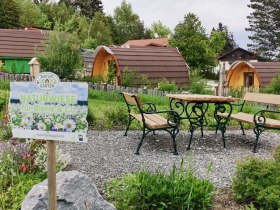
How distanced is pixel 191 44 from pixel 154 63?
41.5 feet

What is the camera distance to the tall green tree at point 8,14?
4297cm

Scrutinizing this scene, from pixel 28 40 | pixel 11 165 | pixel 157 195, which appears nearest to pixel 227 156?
pixel 157 195

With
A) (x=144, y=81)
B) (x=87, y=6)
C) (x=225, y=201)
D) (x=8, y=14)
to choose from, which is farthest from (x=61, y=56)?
(x=87, y=6)

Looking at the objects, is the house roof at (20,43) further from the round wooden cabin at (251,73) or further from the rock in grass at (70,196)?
the rock in grass at (70,196)

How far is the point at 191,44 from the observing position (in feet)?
108

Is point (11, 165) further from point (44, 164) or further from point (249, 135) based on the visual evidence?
point (249, 135)

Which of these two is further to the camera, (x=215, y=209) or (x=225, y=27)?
(x=225, y=27)

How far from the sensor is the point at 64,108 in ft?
9.86

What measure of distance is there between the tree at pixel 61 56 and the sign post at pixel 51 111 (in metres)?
15.2

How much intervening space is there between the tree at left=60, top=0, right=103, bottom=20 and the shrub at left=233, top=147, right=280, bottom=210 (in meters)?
70.0

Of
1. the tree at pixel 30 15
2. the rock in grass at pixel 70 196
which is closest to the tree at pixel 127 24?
the tree at pixel 30 15

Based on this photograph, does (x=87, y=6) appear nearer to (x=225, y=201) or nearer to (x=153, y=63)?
(x=153, y=63)

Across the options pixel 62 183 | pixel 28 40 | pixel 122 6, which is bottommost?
pixel 62 183

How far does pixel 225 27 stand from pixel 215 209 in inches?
3737
